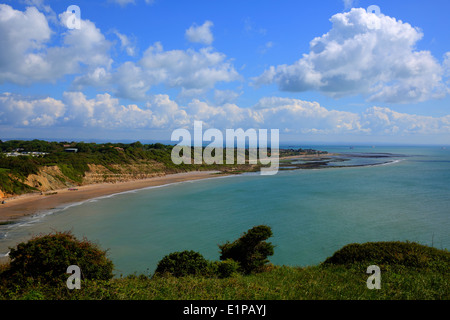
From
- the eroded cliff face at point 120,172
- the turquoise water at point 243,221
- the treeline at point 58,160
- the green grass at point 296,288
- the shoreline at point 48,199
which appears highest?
the treeline at point 58,160

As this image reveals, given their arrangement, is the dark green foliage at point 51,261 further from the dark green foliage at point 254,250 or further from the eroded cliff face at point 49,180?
the eroded cliff face at point 49,180

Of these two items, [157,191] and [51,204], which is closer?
[51,204]

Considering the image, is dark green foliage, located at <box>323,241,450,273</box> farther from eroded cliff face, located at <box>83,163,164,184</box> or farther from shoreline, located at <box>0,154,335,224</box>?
eroded cliff face, located at <box>83,163,164,184</box>

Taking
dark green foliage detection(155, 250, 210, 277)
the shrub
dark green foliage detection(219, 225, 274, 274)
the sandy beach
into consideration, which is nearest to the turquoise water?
dark green foliage detection(155, 250, 210, 277)

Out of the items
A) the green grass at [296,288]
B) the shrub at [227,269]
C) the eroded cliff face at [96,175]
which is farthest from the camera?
the eroded cliff face at [96,175]

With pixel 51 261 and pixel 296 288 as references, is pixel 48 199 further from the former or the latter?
pixel 296 288

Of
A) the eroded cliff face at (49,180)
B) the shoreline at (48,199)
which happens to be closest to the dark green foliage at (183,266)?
the shoreline at (48,199)
